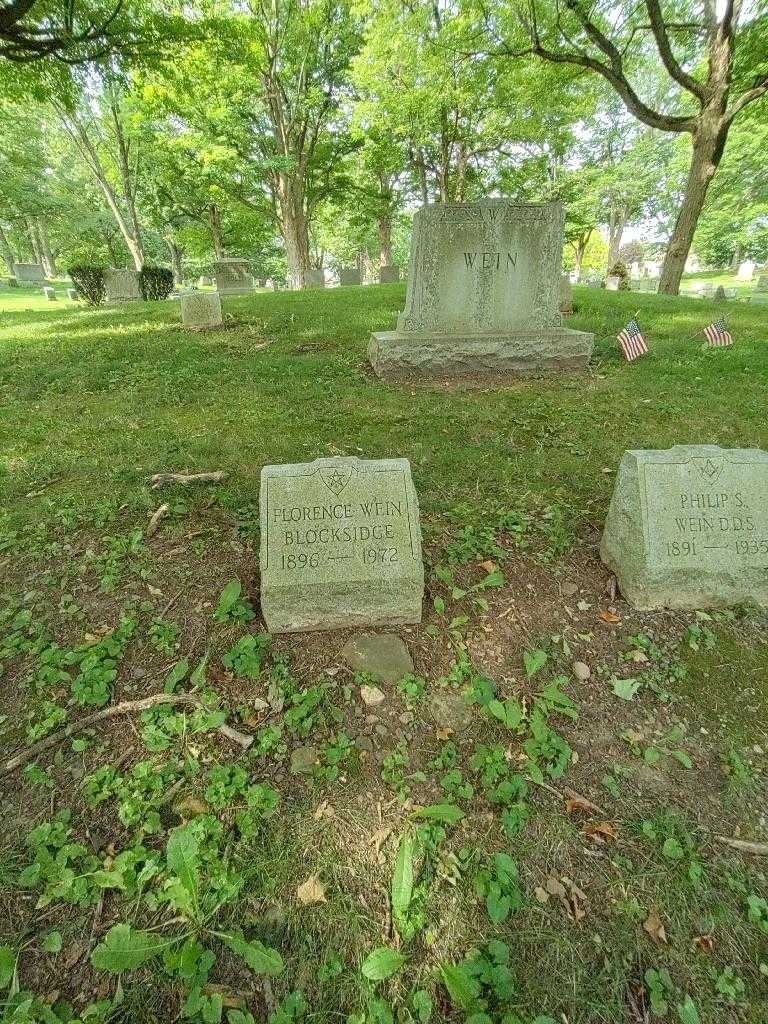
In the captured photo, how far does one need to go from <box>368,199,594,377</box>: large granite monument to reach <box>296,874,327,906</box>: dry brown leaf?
6.13 m

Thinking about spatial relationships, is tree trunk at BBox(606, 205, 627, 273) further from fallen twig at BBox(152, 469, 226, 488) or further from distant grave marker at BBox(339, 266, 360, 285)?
fallen twig at BBox(152, 469, 226, 488)

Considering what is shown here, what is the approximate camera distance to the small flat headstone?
9998 mm

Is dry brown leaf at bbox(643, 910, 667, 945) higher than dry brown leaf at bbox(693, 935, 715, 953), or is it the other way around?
dry brown leaf at bbox(643, 910, 667, 945)

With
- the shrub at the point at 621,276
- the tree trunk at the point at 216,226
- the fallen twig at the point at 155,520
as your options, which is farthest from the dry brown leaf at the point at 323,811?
the tree trunk at the point at 216,226

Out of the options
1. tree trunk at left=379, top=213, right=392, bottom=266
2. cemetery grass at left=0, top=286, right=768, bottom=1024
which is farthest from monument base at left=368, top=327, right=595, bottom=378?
tree trunk at left=379, top=213, right=392, bottom=266

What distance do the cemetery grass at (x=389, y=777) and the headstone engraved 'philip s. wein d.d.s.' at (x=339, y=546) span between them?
0.23 meters

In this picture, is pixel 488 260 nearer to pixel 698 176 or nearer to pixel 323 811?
pixel 323 811

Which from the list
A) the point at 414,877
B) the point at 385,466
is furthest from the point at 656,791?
the point at 385,466

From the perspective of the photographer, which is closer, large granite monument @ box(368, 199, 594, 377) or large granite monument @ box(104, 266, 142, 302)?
large granite monument @ box(368, 199, 594, 377)

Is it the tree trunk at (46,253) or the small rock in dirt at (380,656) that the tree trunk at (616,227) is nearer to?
the tree trunk at (46,253)

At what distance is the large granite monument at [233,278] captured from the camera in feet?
64.5

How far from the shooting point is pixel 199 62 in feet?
34.1

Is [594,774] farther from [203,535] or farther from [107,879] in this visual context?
[203,535]

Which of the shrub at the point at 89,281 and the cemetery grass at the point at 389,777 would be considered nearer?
the cemetery grass at the point at 389,777
